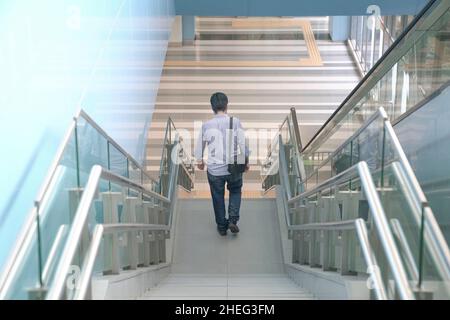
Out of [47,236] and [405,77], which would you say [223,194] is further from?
[47,236]

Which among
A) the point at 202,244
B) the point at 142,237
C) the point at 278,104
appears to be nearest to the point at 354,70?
the point at 278,104

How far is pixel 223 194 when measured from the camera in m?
5.93

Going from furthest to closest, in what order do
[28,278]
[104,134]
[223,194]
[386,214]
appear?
[223,194] < [104,134] < [386,214] < [28,278]

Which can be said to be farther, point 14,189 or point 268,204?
point 268,204

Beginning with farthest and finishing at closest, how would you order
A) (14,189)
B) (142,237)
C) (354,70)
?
(354,70), (142,237), (14,189)

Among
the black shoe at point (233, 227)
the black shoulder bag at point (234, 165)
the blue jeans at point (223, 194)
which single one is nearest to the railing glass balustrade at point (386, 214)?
the black shoulder bag at point (234, 165)

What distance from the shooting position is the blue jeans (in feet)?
19.2

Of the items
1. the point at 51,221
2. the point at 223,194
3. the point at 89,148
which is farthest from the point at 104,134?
the point at 223,194

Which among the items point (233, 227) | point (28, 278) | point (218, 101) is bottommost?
point (28, 278)

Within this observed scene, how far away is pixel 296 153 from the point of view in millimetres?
7137

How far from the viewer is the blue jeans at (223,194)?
585 centimetres

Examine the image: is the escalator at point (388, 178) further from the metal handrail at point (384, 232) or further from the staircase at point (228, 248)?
the staircase at point (228, 248)
